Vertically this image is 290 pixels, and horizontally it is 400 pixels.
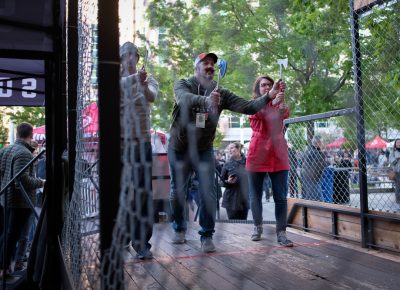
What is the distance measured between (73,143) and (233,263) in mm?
1472

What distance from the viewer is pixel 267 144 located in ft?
12.4

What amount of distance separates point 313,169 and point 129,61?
350 centimetres

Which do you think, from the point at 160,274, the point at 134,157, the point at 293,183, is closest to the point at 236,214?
the point at 293,183

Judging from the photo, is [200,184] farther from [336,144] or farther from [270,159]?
[336,144]

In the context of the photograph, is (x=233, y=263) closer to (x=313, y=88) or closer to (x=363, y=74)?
(x=363, y=74)

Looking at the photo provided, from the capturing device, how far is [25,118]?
1953 cm

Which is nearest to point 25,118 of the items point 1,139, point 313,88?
point 1,139

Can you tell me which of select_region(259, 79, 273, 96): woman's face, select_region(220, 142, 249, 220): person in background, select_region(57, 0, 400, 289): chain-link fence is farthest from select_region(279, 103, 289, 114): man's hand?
select_region(220, 142, 249, 220): person in background

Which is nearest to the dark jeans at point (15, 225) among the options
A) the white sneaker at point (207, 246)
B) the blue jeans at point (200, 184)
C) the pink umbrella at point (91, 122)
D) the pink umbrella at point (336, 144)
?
the blue jeans at point (200, 184)

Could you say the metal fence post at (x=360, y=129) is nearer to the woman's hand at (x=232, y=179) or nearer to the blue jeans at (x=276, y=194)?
the blue jeans at (x=276, y=194)

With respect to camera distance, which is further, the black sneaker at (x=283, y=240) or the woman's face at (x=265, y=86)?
the woman's face at (x=265, y=86)

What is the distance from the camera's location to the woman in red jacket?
3.74 m

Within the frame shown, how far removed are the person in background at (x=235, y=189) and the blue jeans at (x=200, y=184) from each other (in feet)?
6.69

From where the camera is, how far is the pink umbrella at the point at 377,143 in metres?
3.94
